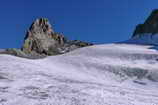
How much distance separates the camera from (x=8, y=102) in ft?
40.1

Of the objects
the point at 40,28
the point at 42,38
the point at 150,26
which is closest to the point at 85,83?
the point at 150,26

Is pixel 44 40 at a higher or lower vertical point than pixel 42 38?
lower

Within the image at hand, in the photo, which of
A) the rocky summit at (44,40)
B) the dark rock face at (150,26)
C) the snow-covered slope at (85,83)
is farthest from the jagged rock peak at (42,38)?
the snow-covered slope at (85,83)

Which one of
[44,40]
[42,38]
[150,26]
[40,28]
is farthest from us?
[40,28]

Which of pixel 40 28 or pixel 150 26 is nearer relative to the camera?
pixel 150 26

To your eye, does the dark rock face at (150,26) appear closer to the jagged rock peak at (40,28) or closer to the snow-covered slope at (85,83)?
the snow-covered slope at (85,83)

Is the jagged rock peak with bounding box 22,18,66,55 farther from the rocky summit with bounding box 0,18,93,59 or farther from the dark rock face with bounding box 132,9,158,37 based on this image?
the dark rock face with bounding box 132,9,158,37

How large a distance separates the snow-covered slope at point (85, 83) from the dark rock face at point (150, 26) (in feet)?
108

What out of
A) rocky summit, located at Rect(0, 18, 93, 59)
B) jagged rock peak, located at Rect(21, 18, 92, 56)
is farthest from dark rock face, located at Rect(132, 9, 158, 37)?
jagged rock peak, located at Rect(21, 18, 92, 56)

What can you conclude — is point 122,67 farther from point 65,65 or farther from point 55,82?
point 55,82

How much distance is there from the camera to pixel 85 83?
1791cm

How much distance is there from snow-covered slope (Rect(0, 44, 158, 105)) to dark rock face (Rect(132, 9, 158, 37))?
108 feet

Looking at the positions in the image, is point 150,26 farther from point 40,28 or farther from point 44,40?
point 40,28

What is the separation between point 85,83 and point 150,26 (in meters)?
50.5
